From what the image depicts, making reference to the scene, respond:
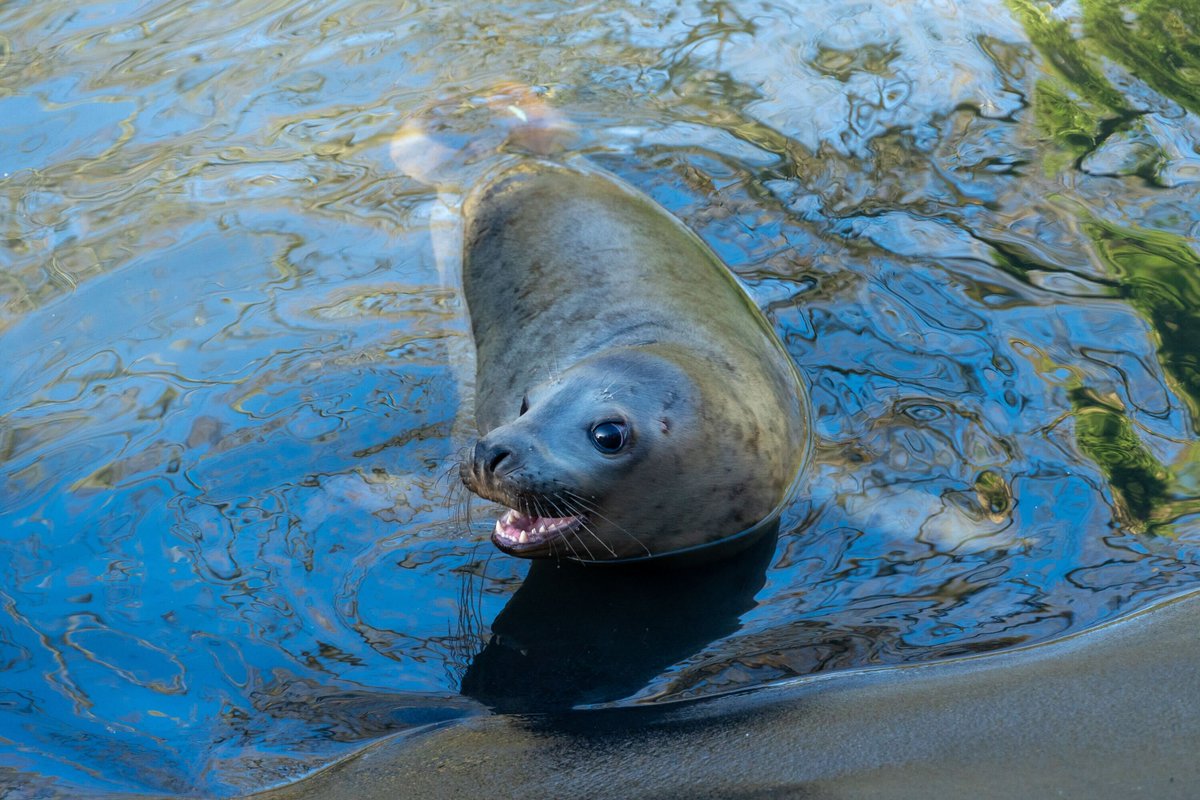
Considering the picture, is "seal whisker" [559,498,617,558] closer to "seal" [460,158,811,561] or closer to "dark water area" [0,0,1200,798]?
"seal" [460,158,811,561]

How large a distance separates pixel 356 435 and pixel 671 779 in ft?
6.73

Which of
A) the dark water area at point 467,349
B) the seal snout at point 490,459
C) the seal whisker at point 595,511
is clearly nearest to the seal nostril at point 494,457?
the seal snout at point 490,459

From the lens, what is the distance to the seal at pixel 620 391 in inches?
140

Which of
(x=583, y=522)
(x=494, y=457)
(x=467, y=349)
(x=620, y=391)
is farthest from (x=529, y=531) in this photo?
(x=467, y=349)

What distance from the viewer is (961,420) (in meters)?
3.99

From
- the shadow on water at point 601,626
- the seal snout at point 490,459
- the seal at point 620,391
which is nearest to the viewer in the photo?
the shadow on water at point 601,626

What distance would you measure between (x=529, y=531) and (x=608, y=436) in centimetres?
36

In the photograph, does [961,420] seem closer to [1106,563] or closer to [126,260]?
[1106,563]

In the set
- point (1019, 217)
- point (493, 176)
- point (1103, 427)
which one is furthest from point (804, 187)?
point (1103, 427)

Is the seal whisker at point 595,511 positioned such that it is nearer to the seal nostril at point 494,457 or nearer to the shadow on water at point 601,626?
the shadow on water at point 601,626

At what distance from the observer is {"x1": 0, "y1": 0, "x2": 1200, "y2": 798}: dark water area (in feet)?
10.7

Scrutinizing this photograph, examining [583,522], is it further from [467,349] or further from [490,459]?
[467,349]

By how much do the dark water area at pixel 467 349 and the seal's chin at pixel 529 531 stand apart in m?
0.17

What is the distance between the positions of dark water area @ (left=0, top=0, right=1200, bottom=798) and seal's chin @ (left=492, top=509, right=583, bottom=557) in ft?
0.56
